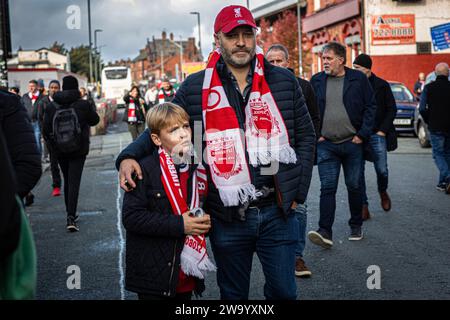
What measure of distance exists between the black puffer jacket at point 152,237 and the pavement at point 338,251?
2.21 meters

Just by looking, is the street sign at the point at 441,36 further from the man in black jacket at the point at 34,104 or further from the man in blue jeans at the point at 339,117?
the man in blue jeans at the point at 339,117

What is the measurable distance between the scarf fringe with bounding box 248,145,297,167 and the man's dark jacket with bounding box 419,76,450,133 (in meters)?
8.66

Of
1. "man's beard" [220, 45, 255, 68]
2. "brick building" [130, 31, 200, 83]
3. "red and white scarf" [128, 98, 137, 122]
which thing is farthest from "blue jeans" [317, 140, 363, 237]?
"brick building" [130, 31, 200, 83]

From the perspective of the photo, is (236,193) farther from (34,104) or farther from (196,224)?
(34,104)

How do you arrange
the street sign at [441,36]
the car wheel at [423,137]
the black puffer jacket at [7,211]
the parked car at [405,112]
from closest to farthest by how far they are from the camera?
the black puffer jacket at [7,211] < the car wheel at [423,137] < the parked car at [405,112] < the street sign at [441,36]

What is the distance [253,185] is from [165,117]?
22.2 inches

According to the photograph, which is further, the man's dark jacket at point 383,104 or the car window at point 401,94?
the car window at point 401,94

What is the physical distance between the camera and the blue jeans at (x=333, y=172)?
7.20m

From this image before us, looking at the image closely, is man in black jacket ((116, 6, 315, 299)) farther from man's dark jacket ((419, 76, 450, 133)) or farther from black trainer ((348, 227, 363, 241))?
man's dark jacket ((419, 76, 450, 133))

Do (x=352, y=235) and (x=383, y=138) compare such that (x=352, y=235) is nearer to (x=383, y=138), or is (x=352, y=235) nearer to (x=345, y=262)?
(x=345, y=262)

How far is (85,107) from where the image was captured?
9469mm

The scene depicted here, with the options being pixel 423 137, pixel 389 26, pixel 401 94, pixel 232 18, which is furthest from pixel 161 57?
pixel 232 18

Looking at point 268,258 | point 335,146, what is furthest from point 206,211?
point 335,146

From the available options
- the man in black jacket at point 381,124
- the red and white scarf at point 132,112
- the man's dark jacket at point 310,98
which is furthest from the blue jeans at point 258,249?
the red and white scarf at point 132,112
